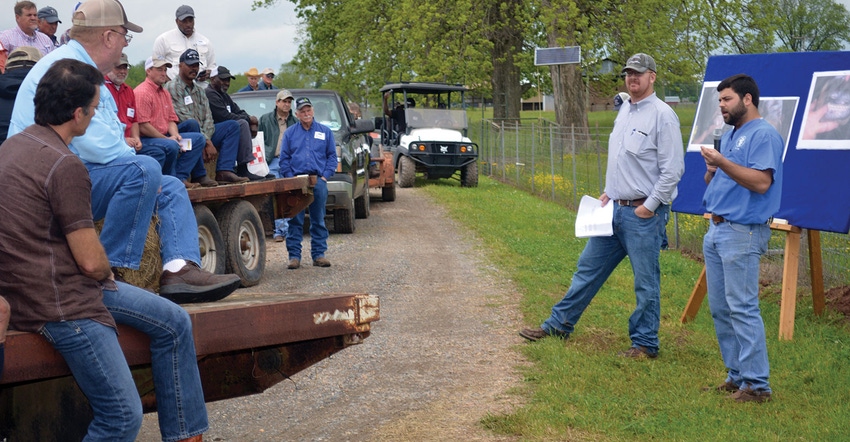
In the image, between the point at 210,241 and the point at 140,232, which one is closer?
the point at 140,232

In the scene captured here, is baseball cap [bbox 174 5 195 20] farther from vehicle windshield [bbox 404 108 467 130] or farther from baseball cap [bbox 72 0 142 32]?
vehicle windshield [bbox 404 108 467 130]

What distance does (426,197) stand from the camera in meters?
23.0

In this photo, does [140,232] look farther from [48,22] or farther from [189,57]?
[48,22]

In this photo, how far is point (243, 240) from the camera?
10.3 m

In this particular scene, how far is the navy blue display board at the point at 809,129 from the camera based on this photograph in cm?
776

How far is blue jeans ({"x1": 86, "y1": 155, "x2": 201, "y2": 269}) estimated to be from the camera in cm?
484

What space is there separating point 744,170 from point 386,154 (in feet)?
51.0

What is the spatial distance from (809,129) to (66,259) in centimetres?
624

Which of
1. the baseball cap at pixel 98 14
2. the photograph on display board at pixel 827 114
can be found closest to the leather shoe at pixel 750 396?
the photograph on display board at pixel 827 114

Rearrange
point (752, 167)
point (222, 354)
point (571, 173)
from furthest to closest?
point (571, 173) → point (752, 167) → point (222, 354)

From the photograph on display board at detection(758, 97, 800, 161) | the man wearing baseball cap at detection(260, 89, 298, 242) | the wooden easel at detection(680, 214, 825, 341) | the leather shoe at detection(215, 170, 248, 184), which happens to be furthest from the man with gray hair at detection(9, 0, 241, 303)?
the man wearing baseball cap at detection(260, 89, 298, 242)

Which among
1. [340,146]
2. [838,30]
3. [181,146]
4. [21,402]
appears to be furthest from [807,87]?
[838,30]

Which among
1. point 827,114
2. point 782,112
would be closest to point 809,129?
point 827,114

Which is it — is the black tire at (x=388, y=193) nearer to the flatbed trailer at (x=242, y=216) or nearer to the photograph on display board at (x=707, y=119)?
the flatbed trailer at (x=242, y=216)
